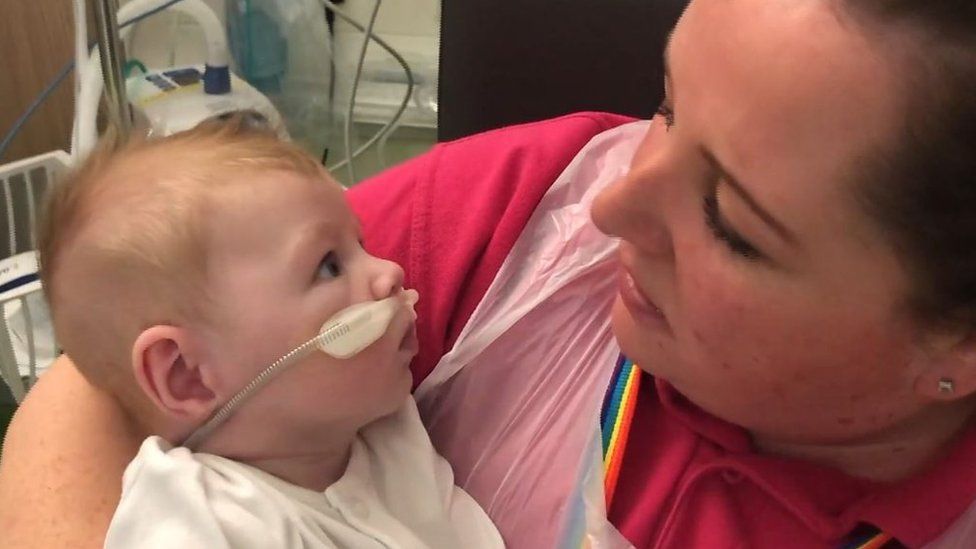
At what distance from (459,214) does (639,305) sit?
0.23m

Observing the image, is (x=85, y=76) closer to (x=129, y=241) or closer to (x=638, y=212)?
(x=129, y=241)

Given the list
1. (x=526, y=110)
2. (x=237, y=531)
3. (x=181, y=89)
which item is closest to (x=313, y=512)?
(x=237, y=531)

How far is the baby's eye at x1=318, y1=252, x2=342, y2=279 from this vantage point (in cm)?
84

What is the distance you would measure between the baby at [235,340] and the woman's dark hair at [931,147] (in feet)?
1.32

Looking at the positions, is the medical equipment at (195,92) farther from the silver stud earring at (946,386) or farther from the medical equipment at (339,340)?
the silver stud earring at (946,386)

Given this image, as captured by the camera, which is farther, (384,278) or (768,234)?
(384,278)

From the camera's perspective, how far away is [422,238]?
93 centimetres

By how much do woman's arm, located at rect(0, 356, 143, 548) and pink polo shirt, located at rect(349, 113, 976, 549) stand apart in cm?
28

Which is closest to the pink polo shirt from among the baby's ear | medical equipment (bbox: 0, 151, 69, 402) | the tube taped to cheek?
the tube taped to cheek

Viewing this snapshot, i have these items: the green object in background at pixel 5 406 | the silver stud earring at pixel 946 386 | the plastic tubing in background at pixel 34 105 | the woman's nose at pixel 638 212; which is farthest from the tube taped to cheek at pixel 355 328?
the green object in background at pixel 5 406

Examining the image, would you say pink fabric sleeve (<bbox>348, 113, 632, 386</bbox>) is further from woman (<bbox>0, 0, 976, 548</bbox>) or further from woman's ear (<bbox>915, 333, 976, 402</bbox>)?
woman's ear (<bbox>915, 333, 976, 402</bbox>)

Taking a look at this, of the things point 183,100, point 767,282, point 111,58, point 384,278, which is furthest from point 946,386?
point 183,100

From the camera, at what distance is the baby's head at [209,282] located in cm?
→ 78

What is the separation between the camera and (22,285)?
4.47 feet
